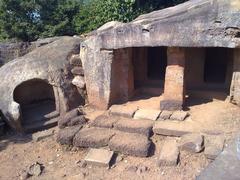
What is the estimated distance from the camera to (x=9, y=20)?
14953 millimetres

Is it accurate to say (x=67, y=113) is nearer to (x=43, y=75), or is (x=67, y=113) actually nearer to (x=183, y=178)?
(x=43, y=75)

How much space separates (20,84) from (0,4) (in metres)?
8.59

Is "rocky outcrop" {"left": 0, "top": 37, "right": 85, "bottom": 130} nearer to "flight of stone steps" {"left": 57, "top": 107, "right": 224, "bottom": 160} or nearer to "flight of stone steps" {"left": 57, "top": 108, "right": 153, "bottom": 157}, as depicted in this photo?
"flight of stone steps" {"left": 57, "top": 107, "right": 224, "bottom": 160}

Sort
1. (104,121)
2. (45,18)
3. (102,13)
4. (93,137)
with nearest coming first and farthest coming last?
1. (93,137)
2. (104,121)
3. (102,13)
4. (45,18)

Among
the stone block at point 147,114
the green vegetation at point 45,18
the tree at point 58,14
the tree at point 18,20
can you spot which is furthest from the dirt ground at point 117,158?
the tree at point 18,20

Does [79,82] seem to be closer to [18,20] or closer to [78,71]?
[78,71]

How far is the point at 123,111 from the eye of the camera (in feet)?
22.9

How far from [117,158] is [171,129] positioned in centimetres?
111

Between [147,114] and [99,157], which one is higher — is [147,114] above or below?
above

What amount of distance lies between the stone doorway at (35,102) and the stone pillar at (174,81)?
2.60 metres

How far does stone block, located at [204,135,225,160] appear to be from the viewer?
5.40 metres

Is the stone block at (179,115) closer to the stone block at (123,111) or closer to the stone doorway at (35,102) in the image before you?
the stone block at (123,111)

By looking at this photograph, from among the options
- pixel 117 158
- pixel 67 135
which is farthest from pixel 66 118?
pixel 117 158

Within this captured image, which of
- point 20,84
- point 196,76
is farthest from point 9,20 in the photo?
point 196,76
